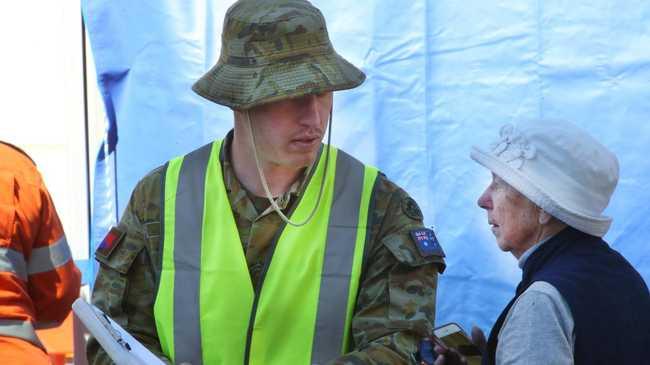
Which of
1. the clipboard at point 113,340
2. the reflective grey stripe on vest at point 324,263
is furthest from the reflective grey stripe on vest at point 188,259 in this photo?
the clipboard at point 113,340

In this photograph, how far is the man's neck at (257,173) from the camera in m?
2.42

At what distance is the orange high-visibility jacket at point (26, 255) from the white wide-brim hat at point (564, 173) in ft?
5.00

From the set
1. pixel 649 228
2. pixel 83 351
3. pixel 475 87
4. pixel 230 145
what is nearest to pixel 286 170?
pixel 230 145

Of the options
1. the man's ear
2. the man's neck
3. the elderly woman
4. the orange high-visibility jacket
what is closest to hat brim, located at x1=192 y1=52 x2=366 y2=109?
the man's neck

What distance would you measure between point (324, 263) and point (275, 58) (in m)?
0.46

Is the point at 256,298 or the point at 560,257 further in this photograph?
the point at 256,298

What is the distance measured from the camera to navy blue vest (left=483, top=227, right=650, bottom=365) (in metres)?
2.05

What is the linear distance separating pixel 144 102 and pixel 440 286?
45.4 inches

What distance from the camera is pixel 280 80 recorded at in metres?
2.28

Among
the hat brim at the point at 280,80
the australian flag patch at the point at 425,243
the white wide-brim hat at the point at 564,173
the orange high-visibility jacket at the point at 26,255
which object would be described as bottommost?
the orange high-visibility jacket at the point at 26,255

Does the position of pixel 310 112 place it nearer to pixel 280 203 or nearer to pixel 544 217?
pixel 280 203

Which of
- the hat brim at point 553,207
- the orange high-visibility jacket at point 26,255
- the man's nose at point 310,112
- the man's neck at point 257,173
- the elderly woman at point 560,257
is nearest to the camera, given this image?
the elderly woman at point 560,257

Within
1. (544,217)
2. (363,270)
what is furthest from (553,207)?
(363,270)

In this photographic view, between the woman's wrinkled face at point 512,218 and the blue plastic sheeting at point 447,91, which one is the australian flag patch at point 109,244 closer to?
the woman's wrinkled face at point 512,218
